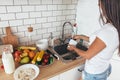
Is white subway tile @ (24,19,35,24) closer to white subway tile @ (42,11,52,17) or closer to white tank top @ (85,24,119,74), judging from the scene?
white subway tile @ (42,11,52,17)

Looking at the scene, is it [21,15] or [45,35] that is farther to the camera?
[45,35]

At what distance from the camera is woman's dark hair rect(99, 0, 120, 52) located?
0.83 metres

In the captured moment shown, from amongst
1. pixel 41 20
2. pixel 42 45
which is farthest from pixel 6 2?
pixel 42 45

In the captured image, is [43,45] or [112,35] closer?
[112,35]

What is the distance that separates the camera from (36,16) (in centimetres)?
138

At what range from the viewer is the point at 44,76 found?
98 cm

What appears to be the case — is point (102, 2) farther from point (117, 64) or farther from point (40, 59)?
point (117, 64)

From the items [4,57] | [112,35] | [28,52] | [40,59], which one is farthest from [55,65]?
[112,35]

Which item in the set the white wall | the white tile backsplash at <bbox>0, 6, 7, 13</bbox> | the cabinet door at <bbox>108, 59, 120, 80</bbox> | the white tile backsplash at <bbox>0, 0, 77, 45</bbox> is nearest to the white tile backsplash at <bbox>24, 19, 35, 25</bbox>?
the white tile backsplash at <bbox>0, 0, 77, 45</bbox>

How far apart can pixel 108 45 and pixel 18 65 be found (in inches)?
30.0

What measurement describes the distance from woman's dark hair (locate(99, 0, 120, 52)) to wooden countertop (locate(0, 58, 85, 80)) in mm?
501

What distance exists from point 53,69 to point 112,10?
651 mm

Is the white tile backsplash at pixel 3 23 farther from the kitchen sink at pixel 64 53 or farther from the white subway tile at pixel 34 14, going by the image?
the kitchen sink at pixel 64 53

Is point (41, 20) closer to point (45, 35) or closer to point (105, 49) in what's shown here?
point (45, 35)
